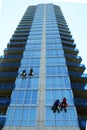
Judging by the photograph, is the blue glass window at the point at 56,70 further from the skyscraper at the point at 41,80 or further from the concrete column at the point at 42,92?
the concrete column at the point at 42,92

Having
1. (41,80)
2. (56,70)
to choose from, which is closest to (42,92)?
(41,80)

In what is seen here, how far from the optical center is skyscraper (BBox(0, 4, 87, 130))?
3994 cm

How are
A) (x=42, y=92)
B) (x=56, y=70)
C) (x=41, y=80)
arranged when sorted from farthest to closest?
(x=56, y=70), (x=41, y=80), (x=42, y=92)

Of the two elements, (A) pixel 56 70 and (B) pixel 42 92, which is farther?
(A) pixel 56 70

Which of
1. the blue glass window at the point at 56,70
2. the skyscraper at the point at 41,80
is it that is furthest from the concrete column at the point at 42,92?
the blue glass window at the point at 56,70

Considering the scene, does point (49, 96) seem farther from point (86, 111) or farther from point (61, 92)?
point (86, 111)

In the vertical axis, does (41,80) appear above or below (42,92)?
above

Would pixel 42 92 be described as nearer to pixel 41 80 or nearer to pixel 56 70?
pixel 41 80

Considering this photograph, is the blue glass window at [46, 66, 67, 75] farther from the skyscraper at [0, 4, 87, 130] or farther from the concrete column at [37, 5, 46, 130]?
the concrete column at [37, 5, 46, 130]

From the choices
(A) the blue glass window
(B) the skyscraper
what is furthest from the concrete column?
(A) the blue glass window

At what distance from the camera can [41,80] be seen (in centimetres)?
5116

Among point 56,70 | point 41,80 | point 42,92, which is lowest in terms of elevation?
point 42,92

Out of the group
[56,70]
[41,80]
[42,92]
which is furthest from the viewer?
[56,70]

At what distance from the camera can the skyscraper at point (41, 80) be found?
39.9 meters
